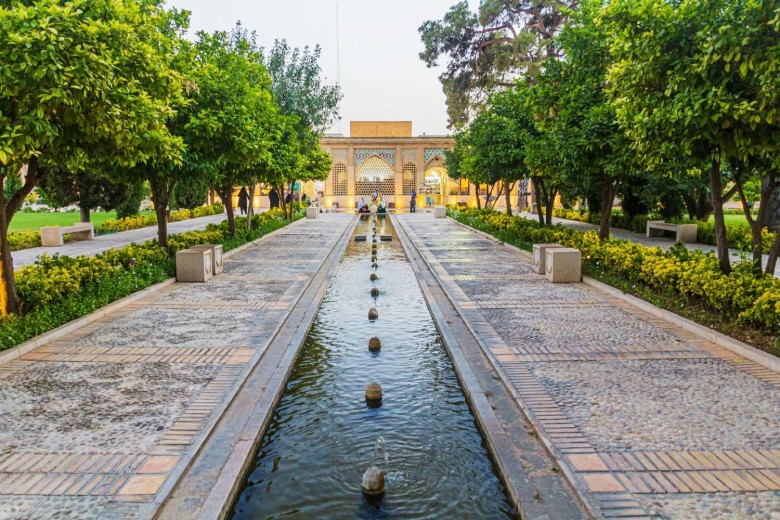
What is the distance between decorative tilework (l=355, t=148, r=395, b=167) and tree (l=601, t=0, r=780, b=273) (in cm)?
3790

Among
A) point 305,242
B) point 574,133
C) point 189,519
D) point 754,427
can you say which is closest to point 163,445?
point 189,519

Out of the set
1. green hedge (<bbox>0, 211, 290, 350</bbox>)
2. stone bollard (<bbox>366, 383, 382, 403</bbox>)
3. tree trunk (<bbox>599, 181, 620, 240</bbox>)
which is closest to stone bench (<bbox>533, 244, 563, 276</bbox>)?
tree trunk (<bbox>599, 181, 620, 240</bbox>)

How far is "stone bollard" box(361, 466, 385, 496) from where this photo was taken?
3943mm

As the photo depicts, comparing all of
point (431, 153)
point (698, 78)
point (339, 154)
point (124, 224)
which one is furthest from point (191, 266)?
point (431, 153)

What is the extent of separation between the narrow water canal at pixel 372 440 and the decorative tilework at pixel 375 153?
38.7 meters

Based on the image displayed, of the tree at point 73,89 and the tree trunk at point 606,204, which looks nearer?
the tree at point 73,89

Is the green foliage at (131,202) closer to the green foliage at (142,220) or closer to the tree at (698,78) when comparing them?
the green foliage at (142,220)

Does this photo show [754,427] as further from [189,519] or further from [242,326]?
[242,326]

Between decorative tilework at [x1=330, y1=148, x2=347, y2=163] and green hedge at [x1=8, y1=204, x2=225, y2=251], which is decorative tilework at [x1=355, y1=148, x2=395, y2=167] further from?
green hedge at [x1=8, y1=204, x2=225, y2=251]

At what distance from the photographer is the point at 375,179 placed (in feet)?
154

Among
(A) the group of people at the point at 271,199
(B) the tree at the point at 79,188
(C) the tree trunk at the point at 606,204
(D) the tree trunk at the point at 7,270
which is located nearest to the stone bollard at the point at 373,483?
(D) the tree trunk at the point at 7,270

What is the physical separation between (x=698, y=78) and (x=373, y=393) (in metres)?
5.35

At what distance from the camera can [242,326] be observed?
7.93 metres

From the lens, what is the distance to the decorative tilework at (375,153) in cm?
4575
